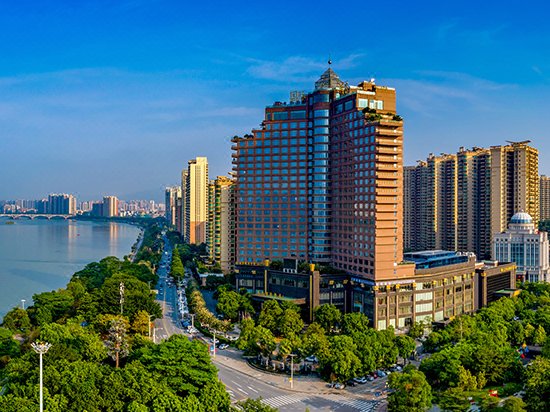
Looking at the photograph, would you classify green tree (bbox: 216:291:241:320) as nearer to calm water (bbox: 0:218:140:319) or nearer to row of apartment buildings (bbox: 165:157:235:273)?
row of apartment buildings (bbox: 165:157:235:273)

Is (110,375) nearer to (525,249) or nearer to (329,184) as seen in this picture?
(329,184)

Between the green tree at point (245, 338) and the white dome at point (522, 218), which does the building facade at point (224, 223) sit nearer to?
the green tree at point (245, 338)

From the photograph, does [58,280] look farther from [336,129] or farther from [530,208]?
[530,208]

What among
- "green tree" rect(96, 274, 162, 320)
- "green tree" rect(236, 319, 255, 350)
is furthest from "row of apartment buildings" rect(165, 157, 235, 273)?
"green tree" rect(236, 319, 255, 350)

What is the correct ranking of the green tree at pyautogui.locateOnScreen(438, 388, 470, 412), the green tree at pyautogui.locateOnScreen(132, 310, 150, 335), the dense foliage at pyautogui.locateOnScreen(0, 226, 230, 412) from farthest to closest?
the green tree at pyautogui.locateOnScreen(132, 310, 150, 335) → the green tree at pyautogui.locateOnScreen(438, 388, 470, 412) → the dense foliage at pyautogui.locateOnScreen(0, 226, 230, 412)

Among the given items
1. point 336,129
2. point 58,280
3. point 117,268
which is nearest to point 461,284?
point 336,129

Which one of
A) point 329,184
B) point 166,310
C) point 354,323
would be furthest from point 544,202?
point 166,310
